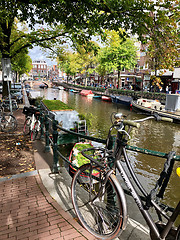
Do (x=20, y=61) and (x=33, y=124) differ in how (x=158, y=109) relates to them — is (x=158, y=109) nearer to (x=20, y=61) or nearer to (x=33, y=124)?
(x=33, y=124)

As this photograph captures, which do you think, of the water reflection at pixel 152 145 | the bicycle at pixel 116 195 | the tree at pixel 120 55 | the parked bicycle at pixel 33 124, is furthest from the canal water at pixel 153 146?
the tree at pixel 120 55

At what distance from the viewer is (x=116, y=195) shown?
6.92 ft

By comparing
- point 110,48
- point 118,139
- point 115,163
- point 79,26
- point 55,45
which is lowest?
point 115,163

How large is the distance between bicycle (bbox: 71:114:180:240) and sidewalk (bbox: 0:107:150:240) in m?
0.21

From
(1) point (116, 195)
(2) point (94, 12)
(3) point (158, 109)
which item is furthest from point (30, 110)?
(3) point (158, 109)

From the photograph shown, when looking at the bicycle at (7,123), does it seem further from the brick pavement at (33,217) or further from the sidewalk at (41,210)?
the brick pavement at (33,217)

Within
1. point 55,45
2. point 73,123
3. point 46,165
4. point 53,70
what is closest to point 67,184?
point 46,165

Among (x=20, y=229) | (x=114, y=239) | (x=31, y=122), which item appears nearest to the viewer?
(x=114, y=239)

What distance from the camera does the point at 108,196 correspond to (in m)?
2.43

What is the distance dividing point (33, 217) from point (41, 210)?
0.54ft

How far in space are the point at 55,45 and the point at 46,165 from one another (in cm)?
1226

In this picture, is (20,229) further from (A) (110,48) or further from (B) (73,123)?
(A) (110,48)

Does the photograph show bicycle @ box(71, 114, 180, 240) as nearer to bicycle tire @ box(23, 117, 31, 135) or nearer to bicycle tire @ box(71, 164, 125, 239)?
bicycle tire @ box(71, 164, 125, 239)

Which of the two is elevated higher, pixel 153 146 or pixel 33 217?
pixel 33 217
